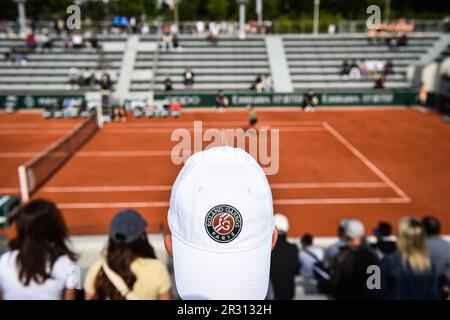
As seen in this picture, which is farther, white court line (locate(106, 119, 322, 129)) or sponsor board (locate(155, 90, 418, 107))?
sponsor board (locate(155, 90, 418, 107))

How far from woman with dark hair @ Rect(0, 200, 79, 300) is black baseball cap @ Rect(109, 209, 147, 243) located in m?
0.60

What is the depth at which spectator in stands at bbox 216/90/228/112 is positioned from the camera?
27438 mm

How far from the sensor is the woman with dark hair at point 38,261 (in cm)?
332

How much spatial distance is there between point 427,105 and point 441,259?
26.4 m

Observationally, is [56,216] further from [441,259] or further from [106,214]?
[106,214]

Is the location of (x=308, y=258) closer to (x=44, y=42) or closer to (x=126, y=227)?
(x=126, y=227)

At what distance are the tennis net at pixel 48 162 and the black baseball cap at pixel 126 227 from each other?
10595 millimetres

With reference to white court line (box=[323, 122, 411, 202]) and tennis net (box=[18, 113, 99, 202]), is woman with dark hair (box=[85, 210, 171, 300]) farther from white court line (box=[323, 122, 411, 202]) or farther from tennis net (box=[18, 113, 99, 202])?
white court line (box=[323, 122, 411, 202])

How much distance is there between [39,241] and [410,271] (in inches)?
122

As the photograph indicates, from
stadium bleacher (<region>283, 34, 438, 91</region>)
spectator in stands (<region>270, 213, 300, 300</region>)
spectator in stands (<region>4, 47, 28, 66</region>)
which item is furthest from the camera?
spectator in stands (<region>4, 47, 28, 66</region>)

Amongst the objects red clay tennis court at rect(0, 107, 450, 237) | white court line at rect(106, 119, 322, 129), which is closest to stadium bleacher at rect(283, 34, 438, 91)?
red clay tennis court at rect(0, 107, 450, 237)

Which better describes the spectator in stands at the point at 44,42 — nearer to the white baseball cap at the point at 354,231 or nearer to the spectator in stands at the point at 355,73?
the spectator in stands at the point at 355,73

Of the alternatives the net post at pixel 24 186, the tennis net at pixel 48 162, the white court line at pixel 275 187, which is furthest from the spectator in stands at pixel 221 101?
the net post at pixel 24 186

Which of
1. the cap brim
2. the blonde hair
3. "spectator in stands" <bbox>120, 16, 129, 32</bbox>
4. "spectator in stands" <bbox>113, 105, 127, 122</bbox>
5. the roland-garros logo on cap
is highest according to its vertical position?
"spectator in stands" <bbox>120, 16, 129, 32</bbox>
